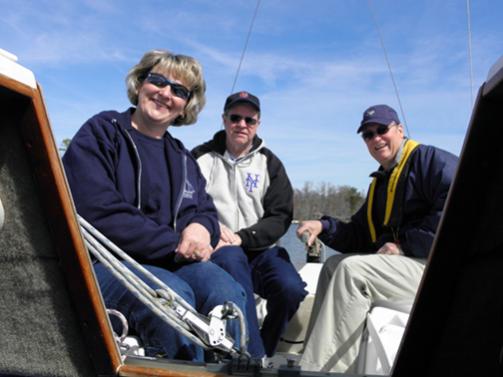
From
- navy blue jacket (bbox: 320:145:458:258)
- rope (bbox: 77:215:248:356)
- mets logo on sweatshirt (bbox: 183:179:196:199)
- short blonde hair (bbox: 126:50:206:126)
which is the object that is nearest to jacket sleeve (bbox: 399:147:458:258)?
navy blue jacket (bbox: 320:145:458:258)

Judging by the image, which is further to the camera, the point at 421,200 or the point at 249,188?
the point at 249,188

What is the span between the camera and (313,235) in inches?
143

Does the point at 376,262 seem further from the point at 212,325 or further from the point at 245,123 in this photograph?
the point at 212,325

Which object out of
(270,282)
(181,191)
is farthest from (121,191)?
(270,282)

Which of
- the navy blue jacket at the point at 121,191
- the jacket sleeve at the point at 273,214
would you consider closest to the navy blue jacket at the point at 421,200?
the jacket sleeve at the point at 273,214

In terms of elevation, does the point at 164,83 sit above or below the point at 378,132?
above

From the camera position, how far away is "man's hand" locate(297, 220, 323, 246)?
3.61 metres

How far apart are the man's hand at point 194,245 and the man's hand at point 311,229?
116 centimetres

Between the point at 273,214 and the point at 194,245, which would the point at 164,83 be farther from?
the point at 273,214

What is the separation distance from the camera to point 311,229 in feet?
12.0

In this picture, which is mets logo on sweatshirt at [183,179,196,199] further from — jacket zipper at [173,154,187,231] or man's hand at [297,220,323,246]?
man's hand at [297,220,323,246]

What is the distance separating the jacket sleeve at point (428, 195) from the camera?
305cm

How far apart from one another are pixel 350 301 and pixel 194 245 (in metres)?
0.92

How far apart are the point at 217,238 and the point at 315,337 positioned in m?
0.71
